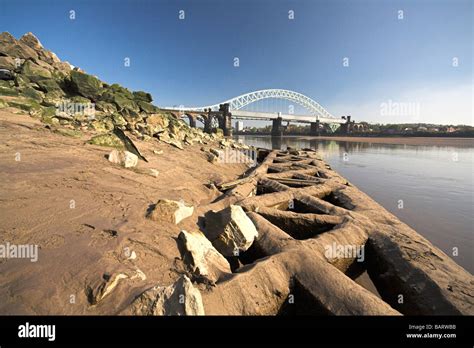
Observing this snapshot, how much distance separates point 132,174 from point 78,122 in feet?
22.5

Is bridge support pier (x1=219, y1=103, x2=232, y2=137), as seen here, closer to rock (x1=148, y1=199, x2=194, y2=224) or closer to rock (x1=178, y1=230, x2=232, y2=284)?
rock (x1=148, y1=199, x2=194, y2=224)

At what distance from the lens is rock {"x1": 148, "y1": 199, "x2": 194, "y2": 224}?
2.86m

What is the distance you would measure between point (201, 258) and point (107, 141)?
6455 mm

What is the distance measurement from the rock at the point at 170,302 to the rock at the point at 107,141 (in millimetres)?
6642

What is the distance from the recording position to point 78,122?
29.9 ft

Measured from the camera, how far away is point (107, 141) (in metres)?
6.84

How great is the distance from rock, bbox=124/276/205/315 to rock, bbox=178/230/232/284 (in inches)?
17.0

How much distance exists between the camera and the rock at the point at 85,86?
1497 centimetres

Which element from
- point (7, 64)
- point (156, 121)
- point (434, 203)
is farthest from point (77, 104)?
point (434, 203)

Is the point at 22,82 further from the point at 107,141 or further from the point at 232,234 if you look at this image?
the point at 232,234

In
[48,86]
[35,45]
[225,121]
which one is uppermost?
[35,45]

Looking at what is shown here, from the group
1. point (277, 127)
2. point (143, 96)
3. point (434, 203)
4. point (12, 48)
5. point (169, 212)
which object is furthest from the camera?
point (277, 127)

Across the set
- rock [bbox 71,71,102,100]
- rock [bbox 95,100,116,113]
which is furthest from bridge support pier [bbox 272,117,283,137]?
rock [bbox 95,100,116,113]

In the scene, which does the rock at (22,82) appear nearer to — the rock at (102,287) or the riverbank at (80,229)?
the riverbank at (80,229)
